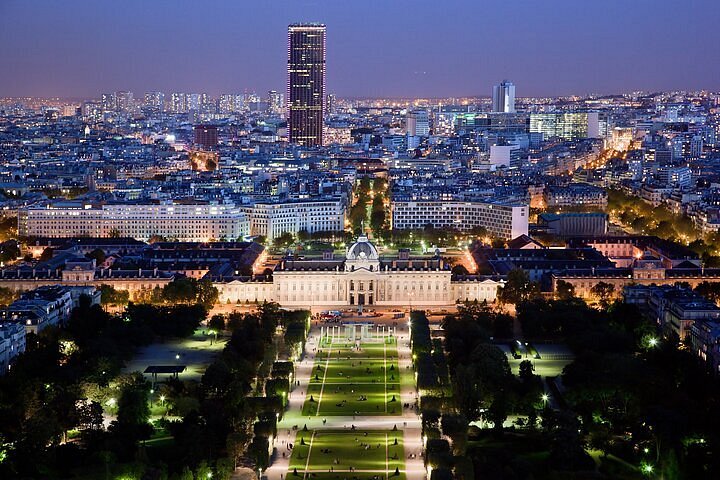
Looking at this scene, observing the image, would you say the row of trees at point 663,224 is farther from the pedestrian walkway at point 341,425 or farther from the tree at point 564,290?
the pedestrian walkway at point 341,425

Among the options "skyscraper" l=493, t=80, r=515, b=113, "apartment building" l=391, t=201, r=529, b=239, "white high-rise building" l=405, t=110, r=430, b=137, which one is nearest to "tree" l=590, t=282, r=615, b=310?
"apartment building" l=391, t=201, r=529, b=239

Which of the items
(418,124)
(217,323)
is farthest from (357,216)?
(418,124)

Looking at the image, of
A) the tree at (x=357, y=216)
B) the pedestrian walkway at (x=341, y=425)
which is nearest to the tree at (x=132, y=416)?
the pedestrian walkway at (x=341, y=425)

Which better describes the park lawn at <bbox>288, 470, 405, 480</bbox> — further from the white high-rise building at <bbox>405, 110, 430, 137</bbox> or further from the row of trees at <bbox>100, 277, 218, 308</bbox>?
the white high-rise building at <bbox>405, 110, 430, 137</bbox>

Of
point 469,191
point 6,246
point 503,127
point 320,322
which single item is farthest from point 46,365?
point 503,127

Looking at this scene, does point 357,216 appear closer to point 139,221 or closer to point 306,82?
point 139,221

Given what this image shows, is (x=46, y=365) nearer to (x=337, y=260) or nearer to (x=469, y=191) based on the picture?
(x=337, y=260)
